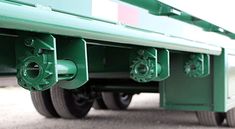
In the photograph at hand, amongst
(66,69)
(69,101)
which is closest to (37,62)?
(66,69)

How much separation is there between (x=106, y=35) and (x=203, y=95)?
2522 mm

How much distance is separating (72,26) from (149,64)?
3.56 ft

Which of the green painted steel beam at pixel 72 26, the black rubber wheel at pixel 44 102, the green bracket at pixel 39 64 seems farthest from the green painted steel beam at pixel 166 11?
the black rubber wheel at pixel 44 102

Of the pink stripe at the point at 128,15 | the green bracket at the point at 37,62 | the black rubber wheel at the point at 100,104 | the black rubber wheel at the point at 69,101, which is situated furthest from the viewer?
the black rubber wheel at the point at 100,104

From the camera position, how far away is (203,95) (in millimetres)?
4273

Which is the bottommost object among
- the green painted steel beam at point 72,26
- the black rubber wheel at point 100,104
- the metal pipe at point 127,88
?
the black rubber wheel at point 100,104

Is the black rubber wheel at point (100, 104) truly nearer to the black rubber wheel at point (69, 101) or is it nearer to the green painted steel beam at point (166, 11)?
the black rubber wheel at point (69, 101)

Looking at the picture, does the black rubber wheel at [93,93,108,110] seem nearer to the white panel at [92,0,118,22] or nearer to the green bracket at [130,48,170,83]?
the green bracket at [130,48,170,83]

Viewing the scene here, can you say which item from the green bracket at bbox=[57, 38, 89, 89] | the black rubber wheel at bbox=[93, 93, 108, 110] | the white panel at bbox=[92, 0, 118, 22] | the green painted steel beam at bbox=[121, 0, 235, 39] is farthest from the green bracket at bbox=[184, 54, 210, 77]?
the black rubber wheel at bbox=[93, 93, 108, 110]

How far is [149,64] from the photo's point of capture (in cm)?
270

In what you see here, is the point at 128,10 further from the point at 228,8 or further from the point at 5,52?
the point at 228,8

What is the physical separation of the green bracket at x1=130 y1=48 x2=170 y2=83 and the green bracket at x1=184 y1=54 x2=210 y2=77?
833 millimetres

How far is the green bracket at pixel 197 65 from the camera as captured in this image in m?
3.61

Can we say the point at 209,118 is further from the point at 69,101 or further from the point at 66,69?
the point at 66,69
